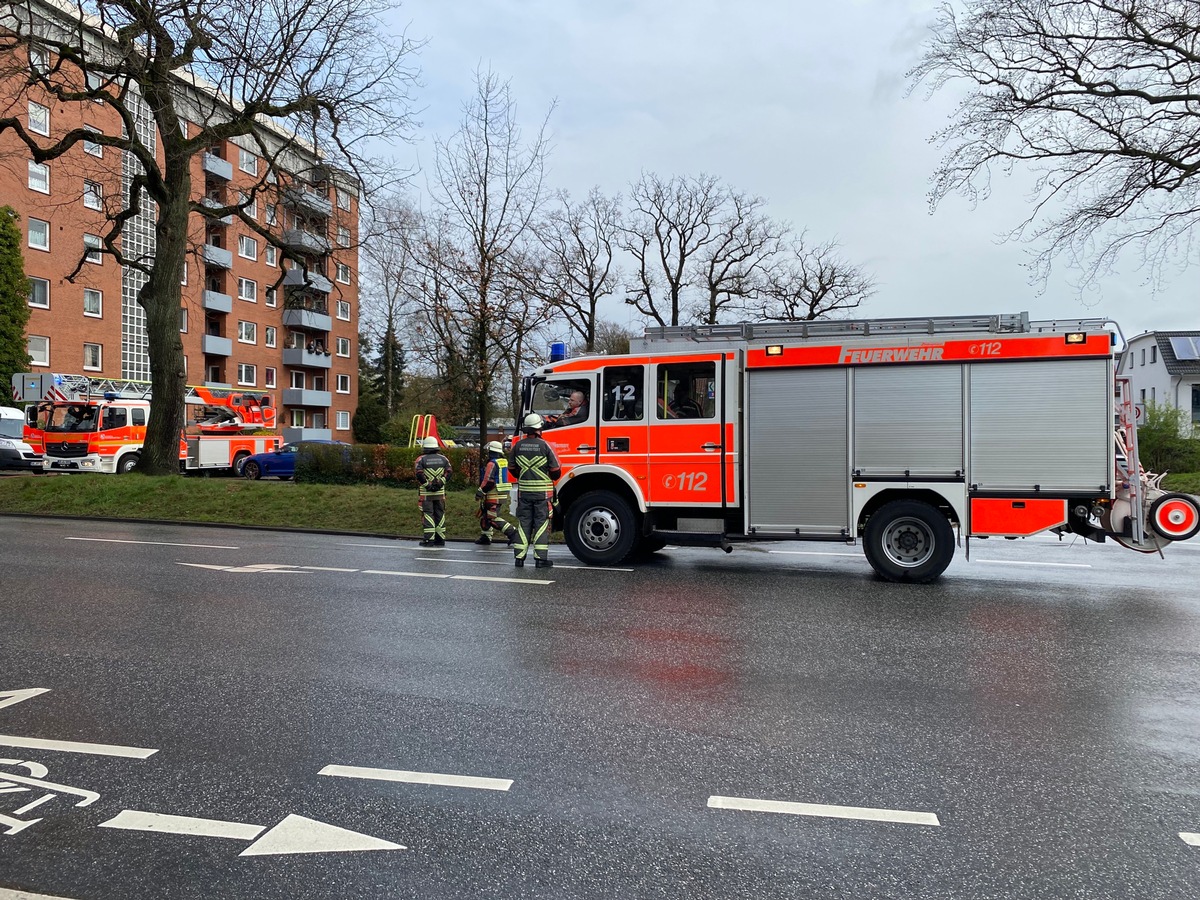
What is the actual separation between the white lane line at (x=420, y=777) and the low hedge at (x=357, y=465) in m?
19.1

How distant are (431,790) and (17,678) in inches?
134

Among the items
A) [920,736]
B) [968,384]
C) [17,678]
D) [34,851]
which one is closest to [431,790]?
[34,851]

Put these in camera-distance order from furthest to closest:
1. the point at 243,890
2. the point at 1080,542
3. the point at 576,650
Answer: the point at 1080,542 < the point at 576,650 < the point at 243,890

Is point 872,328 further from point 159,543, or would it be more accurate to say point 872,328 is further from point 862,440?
point 159,543

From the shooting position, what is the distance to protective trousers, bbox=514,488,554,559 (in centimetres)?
1052

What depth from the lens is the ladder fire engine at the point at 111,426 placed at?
2644 centimetres

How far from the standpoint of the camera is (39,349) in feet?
125

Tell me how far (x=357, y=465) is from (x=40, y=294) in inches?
963

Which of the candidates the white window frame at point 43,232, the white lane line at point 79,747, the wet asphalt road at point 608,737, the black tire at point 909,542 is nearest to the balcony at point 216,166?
the white window frame at point 43,232

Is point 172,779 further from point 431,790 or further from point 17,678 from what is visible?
point 17,678

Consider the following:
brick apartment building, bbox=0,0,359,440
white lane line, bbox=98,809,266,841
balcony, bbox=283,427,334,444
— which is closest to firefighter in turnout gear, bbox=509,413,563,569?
white lane line, bbox=98,809,266,841

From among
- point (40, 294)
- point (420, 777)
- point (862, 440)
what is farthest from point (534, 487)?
point (40, 294)

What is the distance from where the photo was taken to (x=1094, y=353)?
8.92m

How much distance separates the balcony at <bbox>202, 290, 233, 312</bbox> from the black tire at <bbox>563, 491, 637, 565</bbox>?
143 feet
